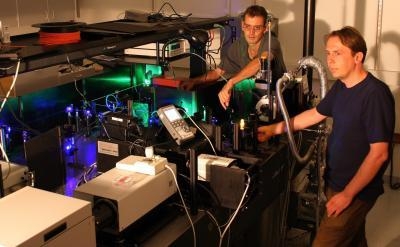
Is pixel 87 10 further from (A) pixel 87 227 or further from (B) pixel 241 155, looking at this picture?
(A) pixel 87 227

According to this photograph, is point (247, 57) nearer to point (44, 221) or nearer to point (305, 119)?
point (305, 119)

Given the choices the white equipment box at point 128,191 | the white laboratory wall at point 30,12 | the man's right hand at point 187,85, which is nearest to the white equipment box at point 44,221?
the white equipment box at point 128,191

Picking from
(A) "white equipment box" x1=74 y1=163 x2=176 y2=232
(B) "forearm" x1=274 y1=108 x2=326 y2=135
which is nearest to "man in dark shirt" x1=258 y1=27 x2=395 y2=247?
(B) "forearm" x1=274 y1=108 x2=326 y2=135

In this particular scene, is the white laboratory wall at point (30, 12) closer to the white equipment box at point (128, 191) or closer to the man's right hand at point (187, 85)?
the man's right hand at point (187, 85)

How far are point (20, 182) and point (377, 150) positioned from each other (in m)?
1.39

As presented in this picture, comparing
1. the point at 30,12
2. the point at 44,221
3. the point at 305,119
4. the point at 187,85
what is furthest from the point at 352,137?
the point at 30,12

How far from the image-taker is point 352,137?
2137 mm

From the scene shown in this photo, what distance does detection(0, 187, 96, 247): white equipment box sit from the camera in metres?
1.17

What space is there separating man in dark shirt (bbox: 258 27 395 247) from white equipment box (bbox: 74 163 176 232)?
76cm

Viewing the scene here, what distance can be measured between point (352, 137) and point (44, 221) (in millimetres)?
1404

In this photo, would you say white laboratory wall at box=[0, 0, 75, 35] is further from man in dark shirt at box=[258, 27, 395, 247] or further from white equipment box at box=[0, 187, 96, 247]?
white equipment box at box=[0, 187, 96, 247]

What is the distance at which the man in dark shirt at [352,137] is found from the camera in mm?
2045

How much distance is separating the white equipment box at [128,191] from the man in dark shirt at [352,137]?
2.49 ft

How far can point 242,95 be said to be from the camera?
2.51 metres
